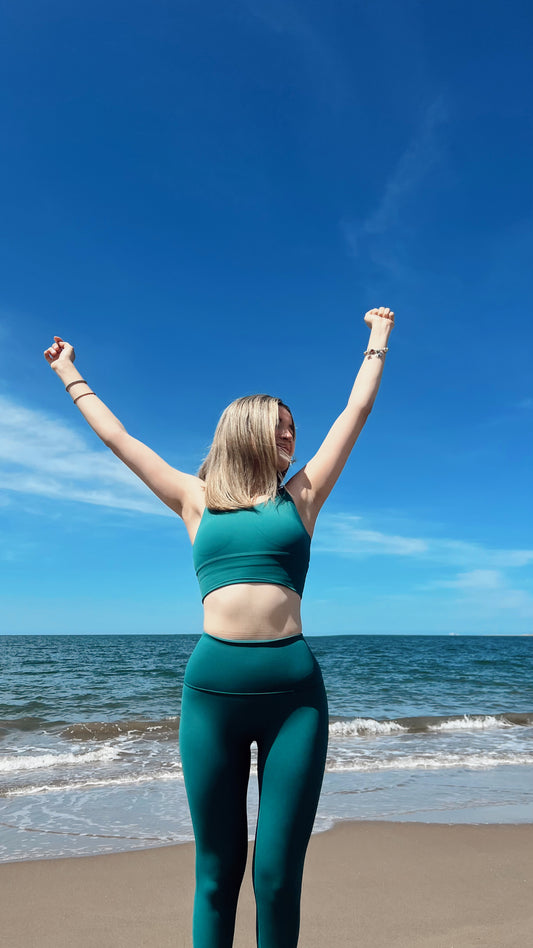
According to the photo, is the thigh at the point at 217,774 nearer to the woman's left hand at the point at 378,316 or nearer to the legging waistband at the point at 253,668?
the legging waistband at the point at 253,668

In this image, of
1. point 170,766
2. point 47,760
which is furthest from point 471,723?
point 47,760

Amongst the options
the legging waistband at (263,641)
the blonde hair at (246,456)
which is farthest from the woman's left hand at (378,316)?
the legging waistband at (263,641)

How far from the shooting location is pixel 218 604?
6.36ft

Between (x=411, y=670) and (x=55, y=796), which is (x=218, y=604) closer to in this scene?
(x=55, y=796)

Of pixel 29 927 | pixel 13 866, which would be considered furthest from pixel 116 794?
pixel 29 927

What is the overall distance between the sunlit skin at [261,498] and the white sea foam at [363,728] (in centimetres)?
1042

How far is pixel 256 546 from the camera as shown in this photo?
1.92m

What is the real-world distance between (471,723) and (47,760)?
8521 mm

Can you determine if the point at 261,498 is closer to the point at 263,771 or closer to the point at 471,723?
the point at 263,771

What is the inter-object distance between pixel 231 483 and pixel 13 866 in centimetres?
417

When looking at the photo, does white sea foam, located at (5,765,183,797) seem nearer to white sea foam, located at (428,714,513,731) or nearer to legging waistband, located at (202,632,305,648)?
legging waistband, located at (202,632,305,648)

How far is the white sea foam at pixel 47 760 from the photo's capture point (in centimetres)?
845

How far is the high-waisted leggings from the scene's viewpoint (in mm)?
1801

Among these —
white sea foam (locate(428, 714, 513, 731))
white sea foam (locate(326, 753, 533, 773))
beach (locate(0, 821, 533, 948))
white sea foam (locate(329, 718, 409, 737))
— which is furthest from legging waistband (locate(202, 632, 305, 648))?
white sea foam (locate(428, 714, 513, 731))
